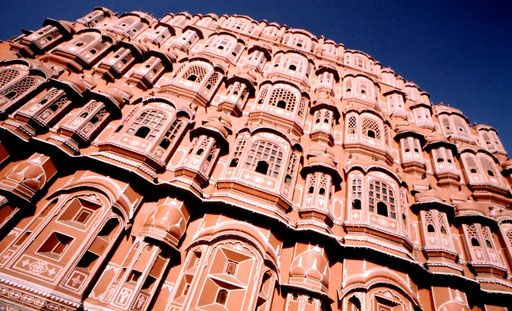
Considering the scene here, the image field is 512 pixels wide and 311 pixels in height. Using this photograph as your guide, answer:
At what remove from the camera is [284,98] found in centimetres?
1964

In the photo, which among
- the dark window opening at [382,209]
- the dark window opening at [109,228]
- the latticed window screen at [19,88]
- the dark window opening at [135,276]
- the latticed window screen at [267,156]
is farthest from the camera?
the dark window opening at [382,209]

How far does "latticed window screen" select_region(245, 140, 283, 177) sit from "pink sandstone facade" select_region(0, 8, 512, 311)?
75 millimetres

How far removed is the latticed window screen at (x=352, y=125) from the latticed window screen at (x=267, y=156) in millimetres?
6761

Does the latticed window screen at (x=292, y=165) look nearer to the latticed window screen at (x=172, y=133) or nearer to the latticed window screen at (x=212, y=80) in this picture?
the latticed window screen at (x=172, y=133)

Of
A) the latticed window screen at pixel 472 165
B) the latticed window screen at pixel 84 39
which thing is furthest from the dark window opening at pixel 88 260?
the latticed window screen at pixel 472 165

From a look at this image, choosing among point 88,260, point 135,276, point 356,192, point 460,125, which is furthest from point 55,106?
point 460,125

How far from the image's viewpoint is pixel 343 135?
1970 centimetres

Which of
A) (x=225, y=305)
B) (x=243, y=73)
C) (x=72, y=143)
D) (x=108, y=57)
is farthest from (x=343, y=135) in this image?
(x=108, y=57)

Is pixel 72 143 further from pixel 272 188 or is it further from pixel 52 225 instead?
pixel 272 188

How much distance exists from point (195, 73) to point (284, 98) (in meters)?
6.21

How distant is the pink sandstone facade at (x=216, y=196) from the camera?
34.9 feet

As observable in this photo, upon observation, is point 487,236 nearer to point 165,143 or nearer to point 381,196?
point 381,196

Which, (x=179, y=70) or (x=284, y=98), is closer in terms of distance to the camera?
(x=284, y=98)

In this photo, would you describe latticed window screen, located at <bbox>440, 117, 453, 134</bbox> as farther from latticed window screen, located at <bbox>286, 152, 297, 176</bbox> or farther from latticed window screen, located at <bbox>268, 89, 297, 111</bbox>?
latticed window screen, located at <bbox>286, 152, 297, 176</bbox>
